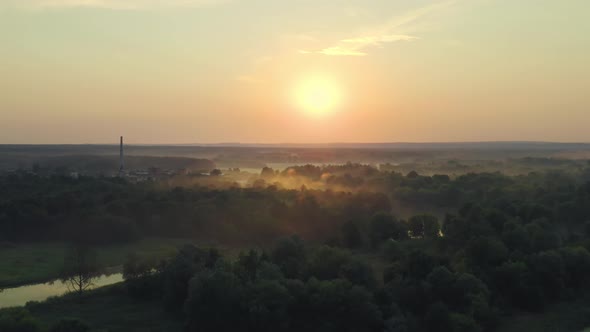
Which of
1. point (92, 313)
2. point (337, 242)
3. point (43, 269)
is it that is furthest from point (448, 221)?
point (43, 269)

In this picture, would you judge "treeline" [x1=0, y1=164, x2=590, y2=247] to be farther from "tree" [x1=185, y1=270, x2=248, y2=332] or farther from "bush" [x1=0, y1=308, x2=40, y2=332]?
"bush" [x1=0, y1=308, x2=40, y2=332]

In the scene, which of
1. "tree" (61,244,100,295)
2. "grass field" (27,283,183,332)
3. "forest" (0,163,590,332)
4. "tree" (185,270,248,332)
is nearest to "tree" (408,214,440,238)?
"forest" (0,163,590,332)

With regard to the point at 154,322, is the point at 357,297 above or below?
above

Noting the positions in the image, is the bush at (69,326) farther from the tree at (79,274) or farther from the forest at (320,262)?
the tree at (79,274)

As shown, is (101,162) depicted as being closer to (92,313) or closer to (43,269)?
(43,269)

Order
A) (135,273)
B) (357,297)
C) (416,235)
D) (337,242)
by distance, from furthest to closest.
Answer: (416,235) < (337,242) < (135,273) < (357,297)

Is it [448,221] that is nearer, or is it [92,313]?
[92,313]

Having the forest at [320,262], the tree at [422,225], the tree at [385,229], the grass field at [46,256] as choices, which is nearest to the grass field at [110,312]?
the forest at [320,262]

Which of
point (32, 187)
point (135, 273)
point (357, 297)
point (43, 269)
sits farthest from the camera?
point (32, 187)
